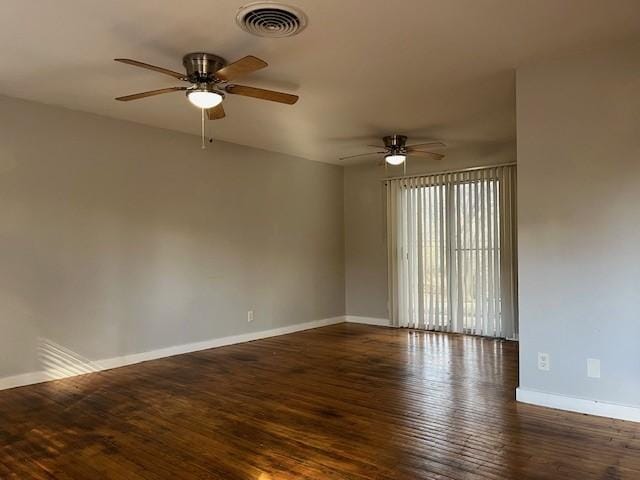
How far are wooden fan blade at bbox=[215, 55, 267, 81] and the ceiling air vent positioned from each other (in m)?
0.17

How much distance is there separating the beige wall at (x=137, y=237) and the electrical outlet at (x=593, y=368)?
3.97 m

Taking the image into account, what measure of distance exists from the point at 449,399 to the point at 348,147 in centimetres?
364

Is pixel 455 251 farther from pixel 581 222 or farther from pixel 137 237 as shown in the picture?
pixel 137 237

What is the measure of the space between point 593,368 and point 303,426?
201 centimetres

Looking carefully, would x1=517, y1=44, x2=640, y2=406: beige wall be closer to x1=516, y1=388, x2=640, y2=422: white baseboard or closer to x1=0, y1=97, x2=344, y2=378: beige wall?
x1=516, y1=388, x2=640, y2=422: white baseboard

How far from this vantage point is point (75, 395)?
377 cm

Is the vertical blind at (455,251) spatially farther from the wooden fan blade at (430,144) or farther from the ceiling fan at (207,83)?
the ceiling fan at (207,83)

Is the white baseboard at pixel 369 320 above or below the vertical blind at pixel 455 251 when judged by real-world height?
below

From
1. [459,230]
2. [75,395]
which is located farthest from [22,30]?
[459,230]

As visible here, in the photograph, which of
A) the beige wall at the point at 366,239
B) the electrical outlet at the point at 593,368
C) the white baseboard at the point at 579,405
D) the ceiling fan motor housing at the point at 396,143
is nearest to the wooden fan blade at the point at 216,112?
the ceiling fan motor housing at the point at 396,143

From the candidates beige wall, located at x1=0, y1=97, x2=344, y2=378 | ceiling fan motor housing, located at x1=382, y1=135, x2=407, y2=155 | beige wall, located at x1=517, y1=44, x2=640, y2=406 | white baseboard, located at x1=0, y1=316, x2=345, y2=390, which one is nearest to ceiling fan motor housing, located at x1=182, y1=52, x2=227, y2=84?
beige wall, located at x1=0, y1=97, x2=344, y2=378

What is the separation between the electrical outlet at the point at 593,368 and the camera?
3.17 meters

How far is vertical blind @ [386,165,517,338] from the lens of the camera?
594cm

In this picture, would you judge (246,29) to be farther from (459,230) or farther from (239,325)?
(459,230)
